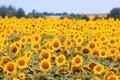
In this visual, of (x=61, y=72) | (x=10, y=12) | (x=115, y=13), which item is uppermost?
(x=61, y=72)

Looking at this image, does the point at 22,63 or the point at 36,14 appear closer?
the point at 22,63

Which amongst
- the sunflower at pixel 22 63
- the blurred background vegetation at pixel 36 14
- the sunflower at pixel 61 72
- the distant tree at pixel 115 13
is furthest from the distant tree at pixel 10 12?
the sunflower at pixel 22 63

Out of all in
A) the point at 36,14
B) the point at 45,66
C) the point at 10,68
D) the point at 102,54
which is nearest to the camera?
the point at 10,68

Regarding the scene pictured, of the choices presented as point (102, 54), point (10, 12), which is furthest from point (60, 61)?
point (10, 12)

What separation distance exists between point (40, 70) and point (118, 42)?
6.11 feet

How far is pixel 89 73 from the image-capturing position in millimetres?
5176

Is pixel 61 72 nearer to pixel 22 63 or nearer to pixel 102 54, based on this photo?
pixel 22 63

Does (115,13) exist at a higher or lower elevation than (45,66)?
lower

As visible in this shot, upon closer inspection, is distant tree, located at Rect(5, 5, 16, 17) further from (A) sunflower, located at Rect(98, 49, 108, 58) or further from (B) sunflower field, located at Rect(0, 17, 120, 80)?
(A) sunflower, located at Rect(98, 49, 108, 58)

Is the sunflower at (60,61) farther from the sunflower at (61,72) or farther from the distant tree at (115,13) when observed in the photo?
the distant tree at (115,13)

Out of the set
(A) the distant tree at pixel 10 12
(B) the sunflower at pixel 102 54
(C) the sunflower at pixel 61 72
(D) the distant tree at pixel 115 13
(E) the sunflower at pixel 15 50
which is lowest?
(A) the distant tree at pixel 10 12

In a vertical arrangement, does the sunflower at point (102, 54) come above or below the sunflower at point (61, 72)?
above

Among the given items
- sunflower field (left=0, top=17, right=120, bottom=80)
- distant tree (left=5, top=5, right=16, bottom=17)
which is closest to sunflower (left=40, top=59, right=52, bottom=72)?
sunflower field (left=0, top=17, right=120, bottom=80)

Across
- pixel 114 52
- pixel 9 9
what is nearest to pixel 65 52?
pixel 114 52
